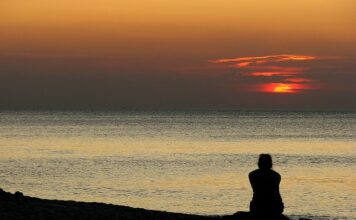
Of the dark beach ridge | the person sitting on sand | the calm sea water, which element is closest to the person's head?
the person sitting on sand

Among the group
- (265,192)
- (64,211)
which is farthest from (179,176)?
(265,192)

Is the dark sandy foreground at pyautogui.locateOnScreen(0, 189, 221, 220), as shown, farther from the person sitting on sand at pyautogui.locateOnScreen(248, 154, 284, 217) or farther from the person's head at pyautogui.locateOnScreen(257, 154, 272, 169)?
the person's head at pyautogui.locateOnScreen(257, 154, 272, 169)

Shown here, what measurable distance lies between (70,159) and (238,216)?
51.5 metres

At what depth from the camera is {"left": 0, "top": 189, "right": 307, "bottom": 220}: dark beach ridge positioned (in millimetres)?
18250

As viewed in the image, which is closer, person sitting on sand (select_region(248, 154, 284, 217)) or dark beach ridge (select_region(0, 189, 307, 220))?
person sitting on sand (select_region(248, 154, 284, 217))

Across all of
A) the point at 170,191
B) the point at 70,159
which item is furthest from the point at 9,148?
the point at 170,191

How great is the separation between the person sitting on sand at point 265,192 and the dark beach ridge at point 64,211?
3.64 m

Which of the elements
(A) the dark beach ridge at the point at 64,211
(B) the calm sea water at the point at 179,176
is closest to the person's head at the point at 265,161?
(A) the dark beach ridge at the point at 64,211

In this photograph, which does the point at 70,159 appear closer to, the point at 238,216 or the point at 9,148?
the point at 9,148

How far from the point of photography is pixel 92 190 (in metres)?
42.0

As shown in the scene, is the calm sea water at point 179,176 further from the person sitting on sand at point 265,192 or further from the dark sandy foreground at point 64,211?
the person sitting on sand at point 265,192

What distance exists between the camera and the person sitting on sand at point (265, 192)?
15523mm

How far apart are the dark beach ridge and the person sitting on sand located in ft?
11.9

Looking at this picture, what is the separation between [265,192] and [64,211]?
18.5 feet
